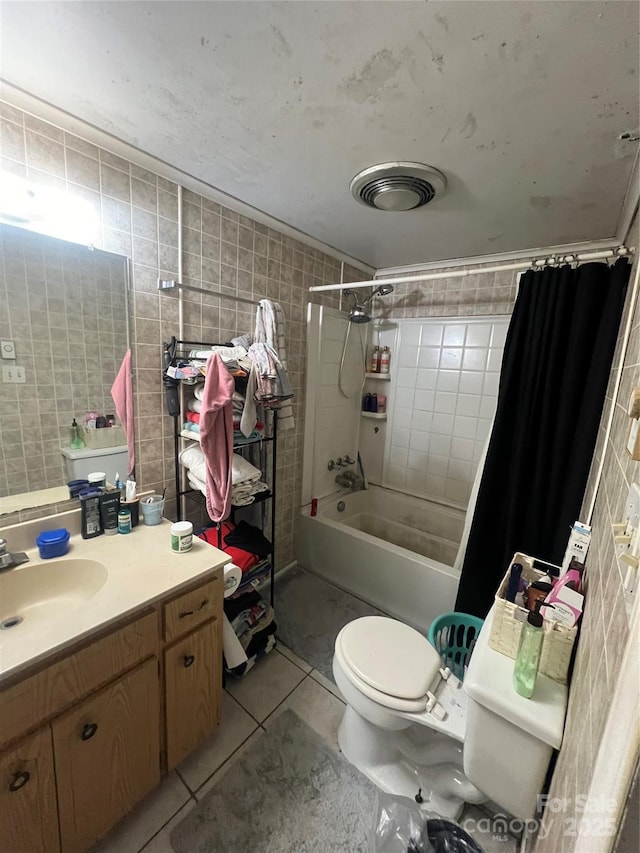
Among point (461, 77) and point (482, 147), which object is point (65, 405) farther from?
point (482, 147)

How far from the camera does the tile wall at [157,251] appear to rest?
1.16 m

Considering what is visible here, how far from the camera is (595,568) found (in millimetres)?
899

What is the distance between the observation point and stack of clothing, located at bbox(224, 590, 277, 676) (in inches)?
63.8

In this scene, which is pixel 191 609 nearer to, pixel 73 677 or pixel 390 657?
pixel 73 677

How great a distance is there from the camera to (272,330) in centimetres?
180

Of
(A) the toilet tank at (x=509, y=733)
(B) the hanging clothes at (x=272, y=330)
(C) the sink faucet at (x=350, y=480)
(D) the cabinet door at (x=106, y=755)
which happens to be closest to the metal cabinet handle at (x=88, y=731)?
(D) the cabinet door at (x=106, y=755)

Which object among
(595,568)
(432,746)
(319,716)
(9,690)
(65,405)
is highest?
(65,405)

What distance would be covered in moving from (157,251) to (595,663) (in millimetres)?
1914

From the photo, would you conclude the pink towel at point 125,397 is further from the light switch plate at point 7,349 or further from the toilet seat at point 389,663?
the toilet seat at point 389,663

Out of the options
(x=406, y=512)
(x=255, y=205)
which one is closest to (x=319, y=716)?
(x=406, y=512)

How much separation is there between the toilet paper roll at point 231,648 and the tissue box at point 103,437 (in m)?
0.90

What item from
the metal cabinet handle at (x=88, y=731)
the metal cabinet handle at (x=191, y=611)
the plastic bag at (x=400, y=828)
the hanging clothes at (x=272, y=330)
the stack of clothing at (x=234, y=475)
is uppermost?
the hanging clothes at (x=272, y=330)

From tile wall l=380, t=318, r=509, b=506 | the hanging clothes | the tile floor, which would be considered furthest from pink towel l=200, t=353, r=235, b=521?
tile wall l=380, t=318, r=509, b=506

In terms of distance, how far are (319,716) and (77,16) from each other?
2.43m
